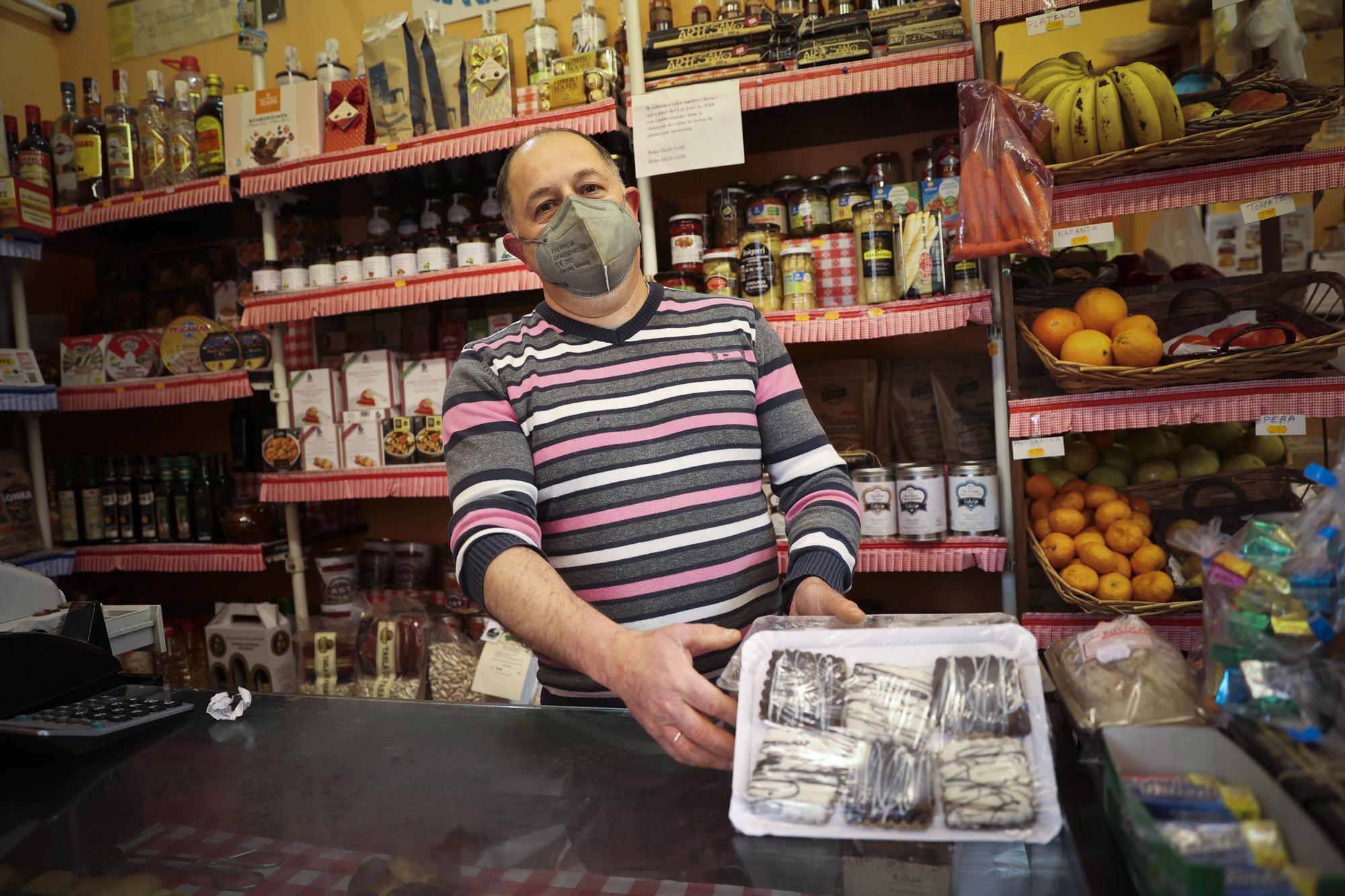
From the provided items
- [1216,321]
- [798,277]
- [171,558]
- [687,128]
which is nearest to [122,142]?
[171,558]

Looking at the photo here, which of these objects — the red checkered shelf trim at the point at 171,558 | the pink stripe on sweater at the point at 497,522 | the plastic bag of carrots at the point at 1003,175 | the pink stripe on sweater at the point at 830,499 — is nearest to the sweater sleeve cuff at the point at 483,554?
the pink stripe on sweater at the point at 497,522

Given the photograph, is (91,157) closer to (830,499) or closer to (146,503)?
(146,503)

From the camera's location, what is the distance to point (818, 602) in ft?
4.03

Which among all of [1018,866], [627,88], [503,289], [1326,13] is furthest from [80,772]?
[1326,13]

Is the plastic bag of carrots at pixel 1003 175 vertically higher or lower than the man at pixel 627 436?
higher

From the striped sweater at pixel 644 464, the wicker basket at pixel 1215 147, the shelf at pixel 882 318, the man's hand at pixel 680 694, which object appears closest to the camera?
the man's hand at pixel 680 694

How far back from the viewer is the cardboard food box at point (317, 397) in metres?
3.03

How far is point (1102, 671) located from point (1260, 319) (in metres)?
1.67

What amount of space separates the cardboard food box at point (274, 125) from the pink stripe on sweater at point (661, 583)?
85.6 inches

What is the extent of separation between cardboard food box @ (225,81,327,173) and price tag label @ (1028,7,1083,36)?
2.21 metres

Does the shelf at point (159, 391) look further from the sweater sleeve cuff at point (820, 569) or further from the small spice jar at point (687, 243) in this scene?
the sweater sleeve cuff at point (820, 569)

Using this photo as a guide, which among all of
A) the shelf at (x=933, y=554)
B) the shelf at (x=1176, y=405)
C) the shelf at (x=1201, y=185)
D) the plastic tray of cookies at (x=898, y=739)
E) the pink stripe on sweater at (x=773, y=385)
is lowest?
the shelf at (x=933, y=554)

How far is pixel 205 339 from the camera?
3.22 metres

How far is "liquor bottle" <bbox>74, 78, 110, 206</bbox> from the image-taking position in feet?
10.9
